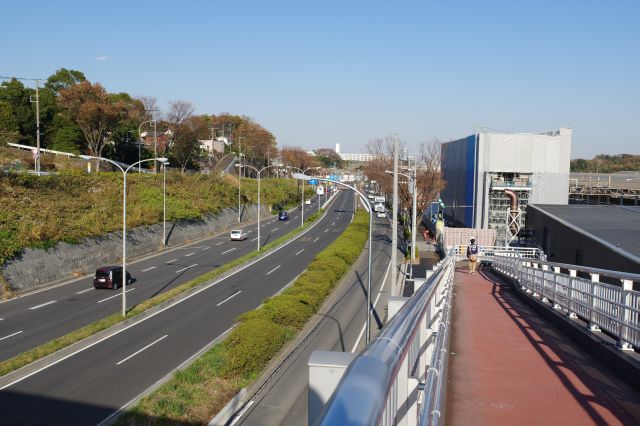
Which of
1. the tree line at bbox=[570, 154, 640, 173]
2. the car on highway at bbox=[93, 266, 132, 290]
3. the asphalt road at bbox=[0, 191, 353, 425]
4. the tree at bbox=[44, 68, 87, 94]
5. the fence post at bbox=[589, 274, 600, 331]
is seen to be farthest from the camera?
the tree line at bbox=[570, 154, 640, 173]

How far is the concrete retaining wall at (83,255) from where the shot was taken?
3391cm

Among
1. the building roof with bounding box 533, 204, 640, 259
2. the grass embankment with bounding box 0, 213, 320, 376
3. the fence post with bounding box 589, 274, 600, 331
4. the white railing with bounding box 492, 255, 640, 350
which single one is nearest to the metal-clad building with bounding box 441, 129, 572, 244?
the building roof with bounding box 533, 204, 640, 259

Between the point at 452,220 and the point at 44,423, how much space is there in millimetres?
58400

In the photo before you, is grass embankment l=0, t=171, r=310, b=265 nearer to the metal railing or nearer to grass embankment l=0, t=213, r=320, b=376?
grass embankment l=0, t=213, r=320, b=376

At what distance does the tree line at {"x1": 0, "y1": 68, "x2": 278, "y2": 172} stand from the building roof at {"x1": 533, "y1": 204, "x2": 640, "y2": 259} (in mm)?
42127

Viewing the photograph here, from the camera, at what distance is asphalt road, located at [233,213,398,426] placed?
Result: 17906mm

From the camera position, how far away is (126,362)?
2103cm

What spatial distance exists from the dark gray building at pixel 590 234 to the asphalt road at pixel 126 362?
16557mm

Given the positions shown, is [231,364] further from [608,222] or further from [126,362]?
[608,222]

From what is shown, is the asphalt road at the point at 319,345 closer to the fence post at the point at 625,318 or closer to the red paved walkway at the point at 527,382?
the red paved walkway at the point at 527,382

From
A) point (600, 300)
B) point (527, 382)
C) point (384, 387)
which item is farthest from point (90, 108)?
point (384, 387)

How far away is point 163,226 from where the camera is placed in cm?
5272

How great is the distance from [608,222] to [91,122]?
51674 millimetres

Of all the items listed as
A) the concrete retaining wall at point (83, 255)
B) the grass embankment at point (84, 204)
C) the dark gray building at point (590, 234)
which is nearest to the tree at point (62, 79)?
the grass embankment at point (84, 204)
